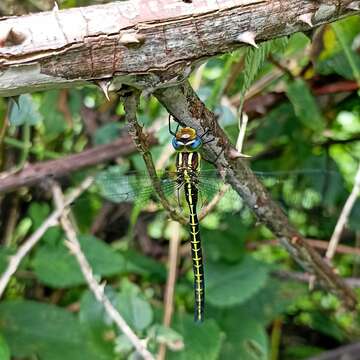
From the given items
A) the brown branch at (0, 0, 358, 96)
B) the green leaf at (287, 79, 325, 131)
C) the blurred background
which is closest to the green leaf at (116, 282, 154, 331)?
the blurred background

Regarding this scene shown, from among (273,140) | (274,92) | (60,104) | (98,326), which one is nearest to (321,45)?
(274,92)

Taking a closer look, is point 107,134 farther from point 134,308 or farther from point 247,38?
point 247,38

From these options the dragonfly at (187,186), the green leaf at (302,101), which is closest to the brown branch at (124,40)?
the dragonfly at (187,186)

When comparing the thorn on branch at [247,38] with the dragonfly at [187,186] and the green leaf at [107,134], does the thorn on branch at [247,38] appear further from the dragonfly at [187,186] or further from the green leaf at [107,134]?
the green leaf at [107,134]

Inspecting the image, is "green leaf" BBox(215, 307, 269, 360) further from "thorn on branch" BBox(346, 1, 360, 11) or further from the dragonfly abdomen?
"thorn on branch" BBox(346, 1, 360, 11)

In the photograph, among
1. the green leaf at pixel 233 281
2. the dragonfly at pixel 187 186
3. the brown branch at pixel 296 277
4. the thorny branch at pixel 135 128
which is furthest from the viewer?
the brown branch at pixel 296 277

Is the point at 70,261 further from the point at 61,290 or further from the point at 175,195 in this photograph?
the point at 175,195

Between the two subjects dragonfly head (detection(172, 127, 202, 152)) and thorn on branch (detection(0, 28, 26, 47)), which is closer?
thorn on branch (detection(0, 28, 26, 47))
